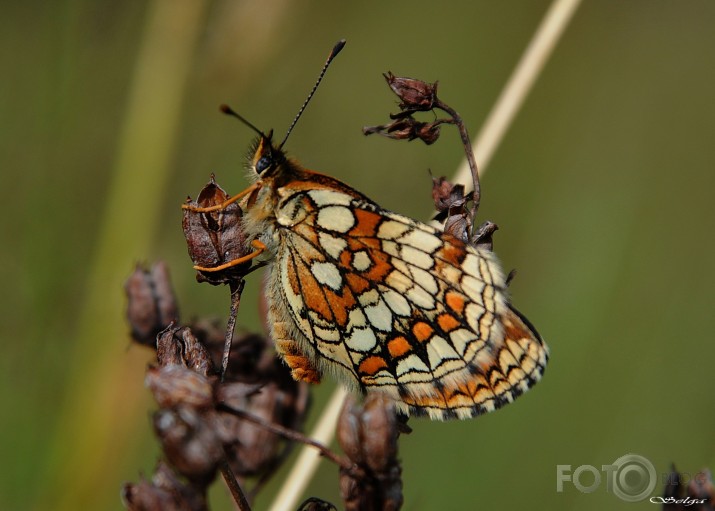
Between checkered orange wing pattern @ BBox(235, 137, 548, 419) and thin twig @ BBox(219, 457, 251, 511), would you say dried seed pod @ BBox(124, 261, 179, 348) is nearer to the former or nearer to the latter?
checkered orange wing pattern @ BBox(235, 137, 548, 419)

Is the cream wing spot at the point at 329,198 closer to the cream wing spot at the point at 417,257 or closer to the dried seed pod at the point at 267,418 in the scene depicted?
the cream wing spot at the point at 417,257

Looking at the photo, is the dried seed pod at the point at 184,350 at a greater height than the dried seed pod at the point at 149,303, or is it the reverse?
the dried seed pod at the point at 184,350

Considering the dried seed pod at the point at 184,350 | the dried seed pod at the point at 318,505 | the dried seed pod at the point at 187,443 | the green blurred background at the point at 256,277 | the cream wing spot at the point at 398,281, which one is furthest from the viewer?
the green blurred background at the point at 256,277

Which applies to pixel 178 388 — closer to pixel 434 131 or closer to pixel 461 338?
pixel 461 338

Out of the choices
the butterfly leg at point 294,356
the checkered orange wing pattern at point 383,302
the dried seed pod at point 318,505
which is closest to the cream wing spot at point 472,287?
the checkered orange wing pattern at point 383,302

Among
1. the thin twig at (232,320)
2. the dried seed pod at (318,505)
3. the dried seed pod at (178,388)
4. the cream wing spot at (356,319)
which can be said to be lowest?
the dried seed pod at (318,505)

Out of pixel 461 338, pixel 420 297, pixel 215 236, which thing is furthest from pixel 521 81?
pixel 215 236

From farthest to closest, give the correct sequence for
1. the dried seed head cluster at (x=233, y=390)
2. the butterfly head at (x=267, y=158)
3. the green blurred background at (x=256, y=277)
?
the green blurred background at (x=256, y=277), the butterfly head at (x=267, y=158), the dried seed head cluster at (x=233, y=390)
